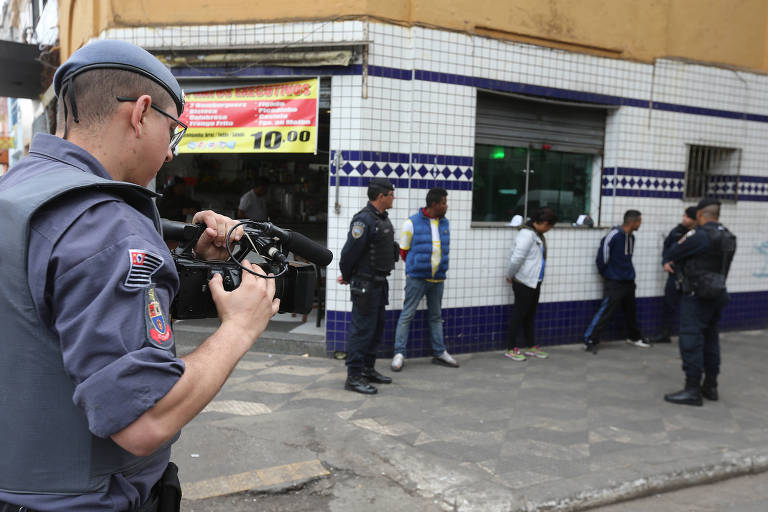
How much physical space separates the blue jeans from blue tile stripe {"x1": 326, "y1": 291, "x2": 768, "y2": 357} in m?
0.25

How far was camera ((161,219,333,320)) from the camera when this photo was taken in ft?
4.84

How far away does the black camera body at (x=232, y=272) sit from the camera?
1.47 metres

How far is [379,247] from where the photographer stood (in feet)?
18.6

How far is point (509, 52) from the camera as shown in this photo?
7.12 meters

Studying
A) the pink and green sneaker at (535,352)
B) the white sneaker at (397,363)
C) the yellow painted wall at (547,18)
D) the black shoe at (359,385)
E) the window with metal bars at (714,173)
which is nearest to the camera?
the black shoe at (359,385)

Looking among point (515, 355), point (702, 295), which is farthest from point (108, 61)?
point (515, 355)

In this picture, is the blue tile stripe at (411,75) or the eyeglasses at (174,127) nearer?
the eyeglasses at (174,127)

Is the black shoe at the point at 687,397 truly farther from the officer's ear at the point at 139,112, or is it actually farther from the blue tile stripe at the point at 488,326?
the officer's ear at the point at 139,112

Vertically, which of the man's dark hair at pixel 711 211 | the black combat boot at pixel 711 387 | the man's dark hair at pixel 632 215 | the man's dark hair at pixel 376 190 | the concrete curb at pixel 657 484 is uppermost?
the man's dark hair at pixel 376 190

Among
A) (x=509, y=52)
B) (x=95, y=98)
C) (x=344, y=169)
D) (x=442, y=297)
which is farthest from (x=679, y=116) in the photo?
(x=95, y=98)

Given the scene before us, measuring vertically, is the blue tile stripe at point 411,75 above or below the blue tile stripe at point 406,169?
above

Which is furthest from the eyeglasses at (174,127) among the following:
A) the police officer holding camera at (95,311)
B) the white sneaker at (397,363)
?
the white sneaker at (397,363)

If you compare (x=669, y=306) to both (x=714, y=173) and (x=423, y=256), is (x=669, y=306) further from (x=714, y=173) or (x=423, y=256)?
(x=423, y=256)

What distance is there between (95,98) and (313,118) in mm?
5447
